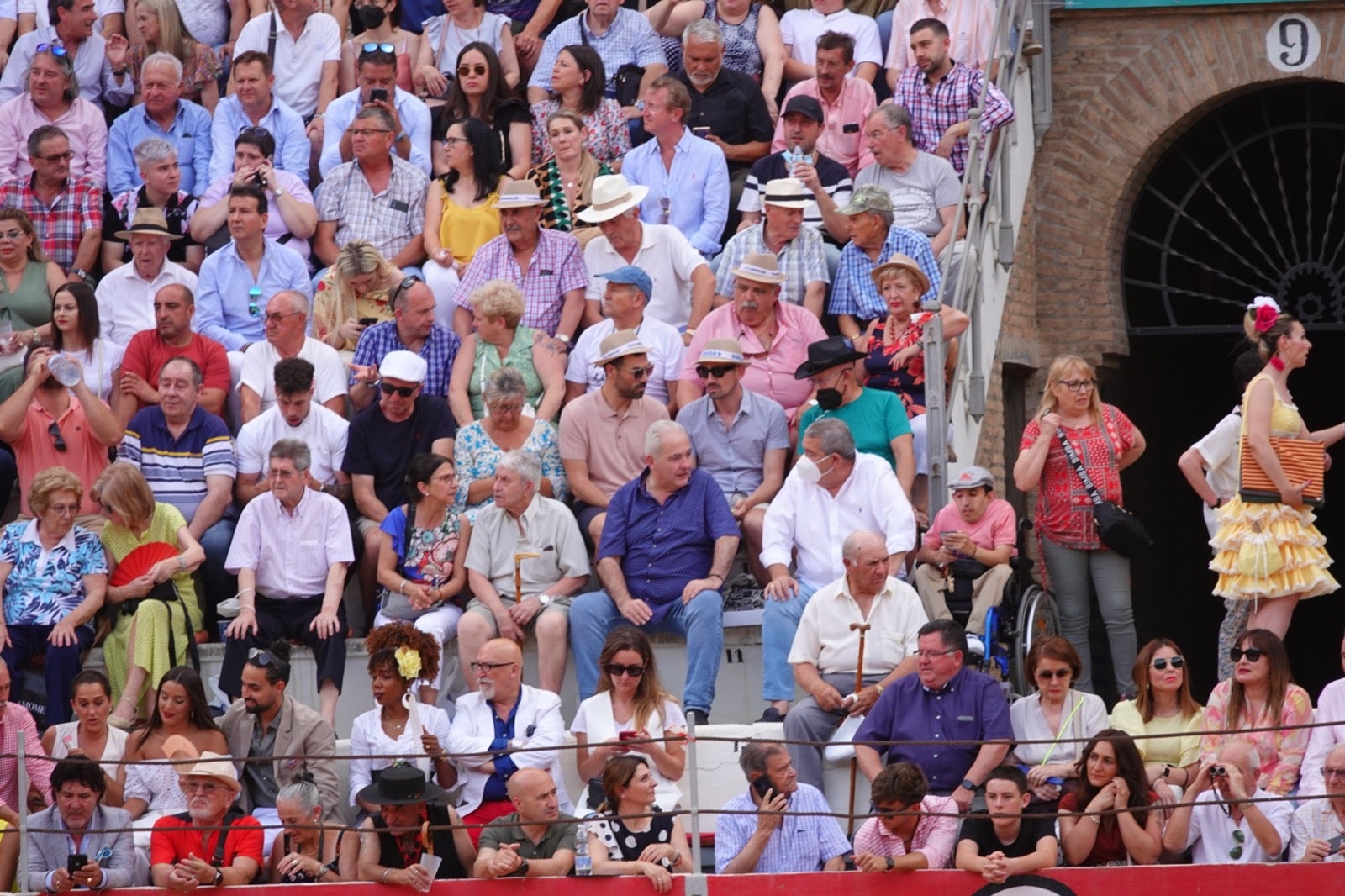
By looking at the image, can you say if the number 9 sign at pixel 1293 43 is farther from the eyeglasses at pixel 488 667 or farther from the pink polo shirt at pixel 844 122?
the eyeglasses at pixel 488 667

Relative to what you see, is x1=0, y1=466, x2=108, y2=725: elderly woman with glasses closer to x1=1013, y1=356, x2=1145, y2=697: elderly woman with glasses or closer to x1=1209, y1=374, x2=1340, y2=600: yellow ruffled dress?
x1=1013, y1=356, x2=1145, y2=697: elderly woman with glasses

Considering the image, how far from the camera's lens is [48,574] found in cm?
1230

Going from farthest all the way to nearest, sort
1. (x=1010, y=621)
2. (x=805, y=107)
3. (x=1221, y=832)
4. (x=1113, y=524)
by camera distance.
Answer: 1. (x=805, y=107)
2. (x=1113, y=524)
3. (x=1010, y=621)
4. (x=1221, y=832)

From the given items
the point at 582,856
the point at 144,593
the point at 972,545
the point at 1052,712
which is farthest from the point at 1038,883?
the point at 144,593

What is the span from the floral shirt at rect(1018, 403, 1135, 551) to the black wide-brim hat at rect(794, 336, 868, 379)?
101cm

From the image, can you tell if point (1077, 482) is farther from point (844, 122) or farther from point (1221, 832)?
point (844, 122)

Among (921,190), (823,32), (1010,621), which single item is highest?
(823,32)

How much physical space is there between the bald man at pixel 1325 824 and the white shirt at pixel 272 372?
5.79 meters

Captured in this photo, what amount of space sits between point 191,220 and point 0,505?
2.47 m

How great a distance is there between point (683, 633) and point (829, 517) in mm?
893

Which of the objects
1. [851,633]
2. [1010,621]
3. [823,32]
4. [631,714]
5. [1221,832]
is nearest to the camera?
[1221,832]

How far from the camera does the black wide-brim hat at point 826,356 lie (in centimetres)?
1230

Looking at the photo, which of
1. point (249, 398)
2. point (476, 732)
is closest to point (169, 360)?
point (249, 398)

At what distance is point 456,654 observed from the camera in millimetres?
12227
